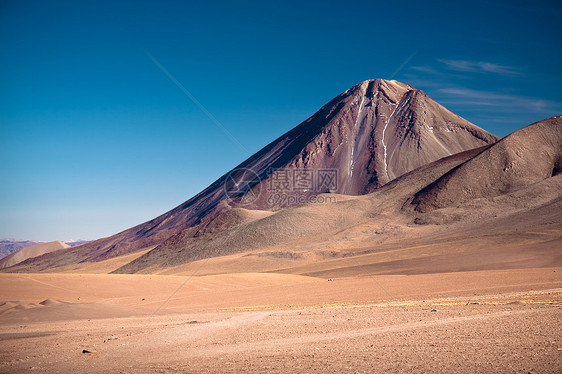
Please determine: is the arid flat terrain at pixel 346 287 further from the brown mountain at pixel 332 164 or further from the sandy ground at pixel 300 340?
the brown mountain at pixel 332 164

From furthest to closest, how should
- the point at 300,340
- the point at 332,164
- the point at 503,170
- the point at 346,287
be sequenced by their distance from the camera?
the point at 332,164 < the point at 503,170 < the point at 346,287 < the point at 300,340

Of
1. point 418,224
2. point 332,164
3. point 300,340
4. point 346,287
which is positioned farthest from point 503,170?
point 300,340

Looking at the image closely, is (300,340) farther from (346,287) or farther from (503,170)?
(503,170)

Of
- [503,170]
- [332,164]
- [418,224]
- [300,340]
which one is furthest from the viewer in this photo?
[332,164]

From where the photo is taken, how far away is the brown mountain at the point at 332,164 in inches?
6171

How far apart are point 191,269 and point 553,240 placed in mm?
55660

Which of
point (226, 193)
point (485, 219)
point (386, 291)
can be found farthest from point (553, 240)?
point (226, 193)

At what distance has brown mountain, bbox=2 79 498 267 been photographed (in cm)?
15675

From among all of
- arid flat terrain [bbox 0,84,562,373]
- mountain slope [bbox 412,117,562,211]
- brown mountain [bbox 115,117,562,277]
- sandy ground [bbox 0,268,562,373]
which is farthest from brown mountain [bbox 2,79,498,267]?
sandy ground [bbox 0,268,562,373]

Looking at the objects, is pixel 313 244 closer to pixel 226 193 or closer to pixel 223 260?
pixel 223 260

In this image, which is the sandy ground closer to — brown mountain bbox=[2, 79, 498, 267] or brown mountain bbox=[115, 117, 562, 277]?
brown mountain bbox=[115, 117, 562, 277]

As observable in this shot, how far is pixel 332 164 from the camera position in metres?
174

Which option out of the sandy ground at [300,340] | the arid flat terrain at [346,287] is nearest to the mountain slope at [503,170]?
the arid flat terrain at [346,287]

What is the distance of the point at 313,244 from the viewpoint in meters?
86.1
